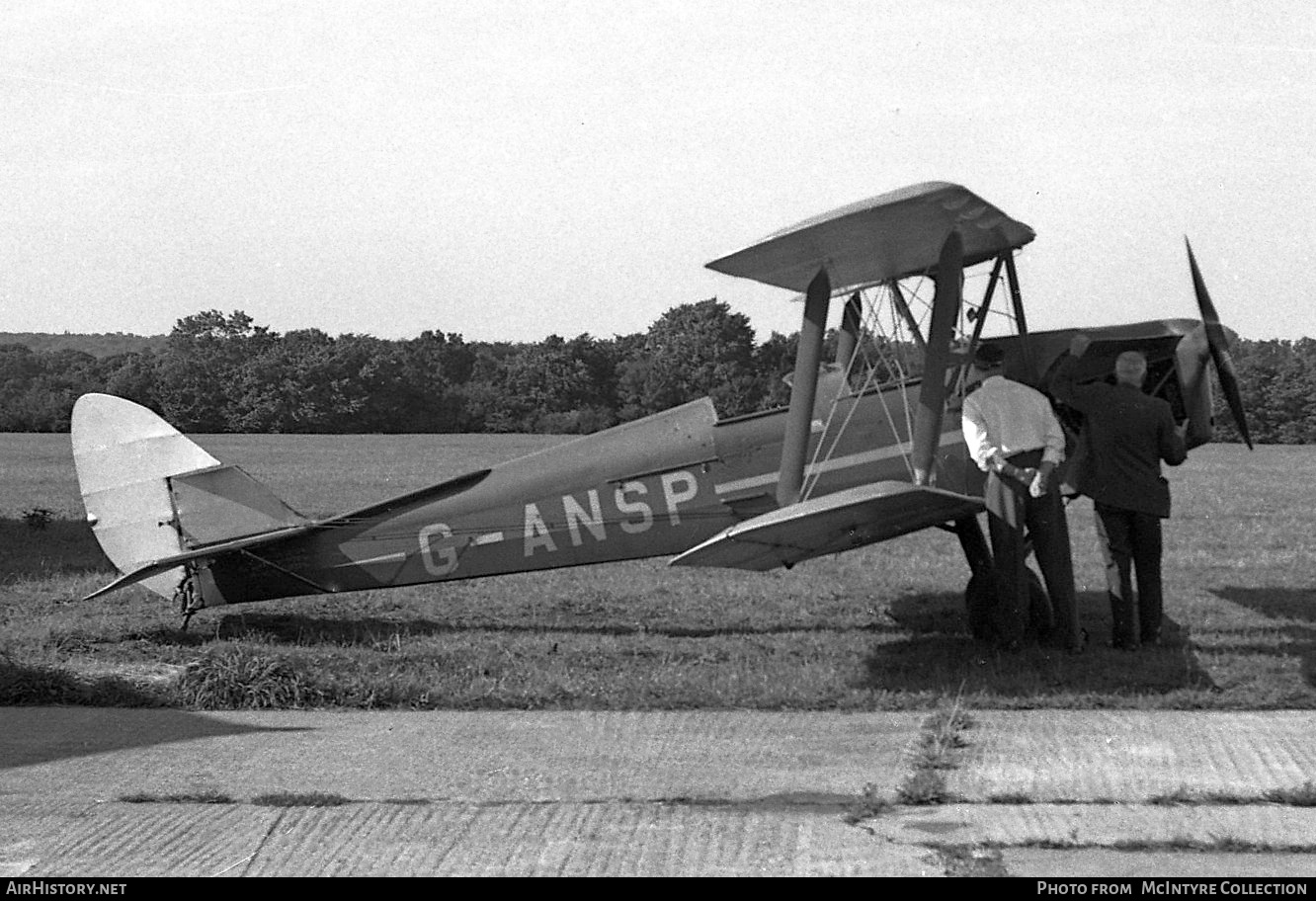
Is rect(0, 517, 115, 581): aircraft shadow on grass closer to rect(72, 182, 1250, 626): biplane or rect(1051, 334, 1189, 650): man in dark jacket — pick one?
rect(72, 182, 1250, 626): biplane

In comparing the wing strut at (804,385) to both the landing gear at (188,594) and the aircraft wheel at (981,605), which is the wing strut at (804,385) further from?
the landing gear at (188,594)

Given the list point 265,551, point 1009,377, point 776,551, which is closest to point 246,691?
point 265,551

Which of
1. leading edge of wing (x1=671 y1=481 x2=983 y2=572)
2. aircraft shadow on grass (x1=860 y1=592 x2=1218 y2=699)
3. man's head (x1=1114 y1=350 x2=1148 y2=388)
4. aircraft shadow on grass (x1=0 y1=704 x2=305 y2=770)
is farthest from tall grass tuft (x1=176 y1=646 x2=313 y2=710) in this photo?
man's head (x1=1114 y1=350 x2=1148 y2=388)

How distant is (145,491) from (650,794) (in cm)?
473

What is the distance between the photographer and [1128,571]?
745 cm

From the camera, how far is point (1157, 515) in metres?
7.38

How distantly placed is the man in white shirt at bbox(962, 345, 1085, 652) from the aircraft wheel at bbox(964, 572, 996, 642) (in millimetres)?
352

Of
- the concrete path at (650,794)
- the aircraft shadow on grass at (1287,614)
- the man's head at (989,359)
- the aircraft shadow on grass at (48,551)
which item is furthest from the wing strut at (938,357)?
the aircraft shadow on grass at (48,551)

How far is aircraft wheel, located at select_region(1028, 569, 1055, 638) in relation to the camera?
776 centimetres

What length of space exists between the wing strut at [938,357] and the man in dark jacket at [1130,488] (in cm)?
100

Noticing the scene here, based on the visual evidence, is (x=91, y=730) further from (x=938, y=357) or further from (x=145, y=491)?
(x=938, y=357)

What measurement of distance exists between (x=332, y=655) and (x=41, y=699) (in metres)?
1.52
